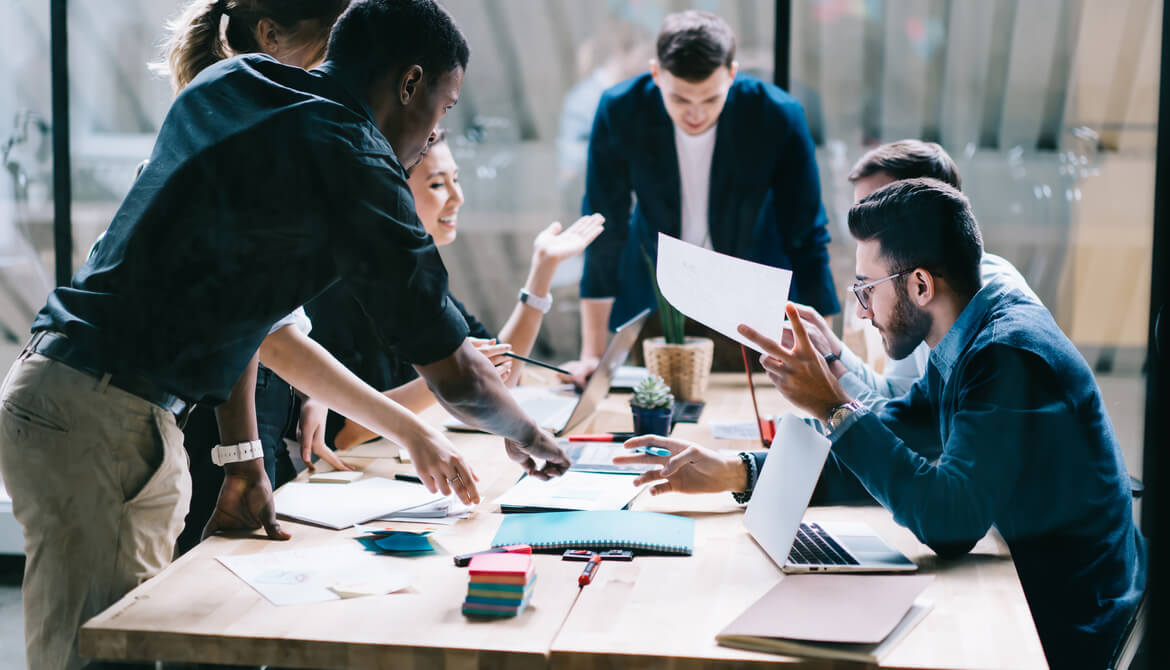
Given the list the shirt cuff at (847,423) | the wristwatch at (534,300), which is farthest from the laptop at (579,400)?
the shirt cuff at (847,423)

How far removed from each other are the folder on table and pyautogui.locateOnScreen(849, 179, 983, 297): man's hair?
1.66ft

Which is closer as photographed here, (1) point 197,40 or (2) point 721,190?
(1) point 197,40

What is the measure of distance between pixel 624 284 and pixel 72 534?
6.69ft

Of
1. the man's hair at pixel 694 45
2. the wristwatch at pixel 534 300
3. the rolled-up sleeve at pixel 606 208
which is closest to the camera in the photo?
the wristwatch at pixel 534 300

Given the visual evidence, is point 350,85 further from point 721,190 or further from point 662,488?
point 721,190

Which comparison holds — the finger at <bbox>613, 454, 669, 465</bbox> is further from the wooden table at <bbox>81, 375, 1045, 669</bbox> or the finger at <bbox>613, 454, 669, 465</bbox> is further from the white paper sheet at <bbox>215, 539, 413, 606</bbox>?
the white paper sheet at <bbox>215, 539, 413, 606</bbox>

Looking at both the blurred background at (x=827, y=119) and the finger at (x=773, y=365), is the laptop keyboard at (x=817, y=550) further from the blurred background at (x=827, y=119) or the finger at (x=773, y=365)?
the blurred background at (x=827, y=119)

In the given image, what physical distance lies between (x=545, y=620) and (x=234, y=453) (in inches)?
24.2

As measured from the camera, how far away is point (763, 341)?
1.47 m

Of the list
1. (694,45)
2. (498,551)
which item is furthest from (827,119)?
(498,551)

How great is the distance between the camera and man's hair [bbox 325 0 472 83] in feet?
4.35

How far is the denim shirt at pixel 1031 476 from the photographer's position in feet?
4.35

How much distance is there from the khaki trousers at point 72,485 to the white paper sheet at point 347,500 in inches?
12.2

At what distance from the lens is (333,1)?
1.58 metres
